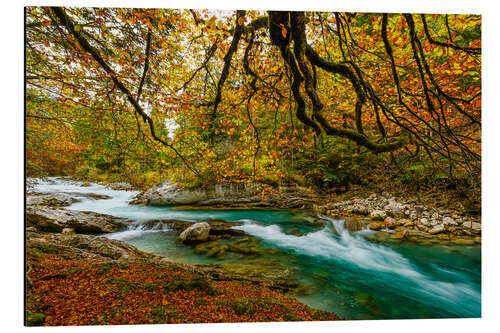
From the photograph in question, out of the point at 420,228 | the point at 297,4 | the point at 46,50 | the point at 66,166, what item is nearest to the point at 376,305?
the point at 420,228

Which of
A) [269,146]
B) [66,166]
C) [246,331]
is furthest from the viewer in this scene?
[269,146]

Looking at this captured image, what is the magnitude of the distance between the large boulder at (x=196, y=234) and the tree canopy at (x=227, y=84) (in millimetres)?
947

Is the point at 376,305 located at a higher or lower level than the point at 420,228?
lower

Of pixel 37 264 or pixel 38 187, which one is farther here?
pixel 38 187

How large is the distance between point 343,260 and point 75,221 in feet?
11.7

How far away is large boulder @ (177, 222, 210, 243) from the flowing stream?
0.42 ft

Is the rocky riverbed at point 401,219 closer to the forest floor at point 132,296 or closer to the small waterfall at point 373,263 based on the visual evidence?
the small waterfall at point 373,263

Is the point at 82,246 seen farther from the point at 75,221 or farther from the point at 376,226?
the point at 376,226

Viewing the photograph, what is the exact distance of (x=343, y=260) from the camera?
2248 mm

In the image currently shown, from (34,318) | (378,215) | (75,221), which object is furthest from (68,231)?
(378,215)

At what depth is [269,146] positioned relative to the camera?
8.20ft

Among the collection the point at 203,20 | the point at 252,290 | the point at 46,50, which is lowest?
the point at 252,290

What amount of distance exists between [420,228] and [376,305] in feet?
5.31
